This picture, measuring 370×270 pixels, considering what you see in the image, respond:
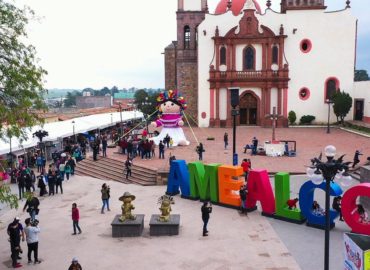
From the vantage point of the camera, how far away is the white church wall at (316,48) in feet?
136

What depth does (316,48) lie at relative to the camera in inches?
1645

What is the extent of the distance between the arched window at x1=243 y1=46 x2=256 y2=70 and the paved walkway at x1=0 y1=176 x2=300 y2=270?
90.5 ft

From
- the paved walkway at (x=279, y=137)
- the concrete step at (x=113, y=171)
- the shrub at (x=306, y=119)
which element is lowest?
the concrete step at (x=113, y=171)

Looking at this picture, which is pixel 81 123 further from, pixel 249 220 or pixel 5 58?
pixel 5 58

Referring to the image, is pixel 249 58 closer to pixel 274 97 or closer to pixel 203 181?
pixel 274 97

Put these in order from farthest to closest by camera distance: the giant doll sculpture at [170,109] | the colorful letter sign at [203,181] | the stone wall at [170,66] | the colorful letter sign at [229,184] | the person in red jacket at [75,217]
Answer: the stone wall at [170,66], the giant doll sculpture at [170,109], the colorful letter sign at [203,181], the colorful letter sign at [229,184], the person in red jacket at [75,217]

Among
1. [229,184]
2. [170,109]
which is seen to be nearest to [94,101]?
[170,109]

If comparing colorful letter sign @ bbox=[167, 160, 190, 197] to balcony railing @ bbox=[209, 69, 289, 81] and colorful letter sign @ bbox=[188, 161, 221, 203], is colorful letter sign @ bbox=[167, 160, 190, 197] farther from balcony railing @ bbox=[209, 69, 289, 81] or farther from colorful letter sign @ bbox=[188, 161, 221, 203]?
balcony railing @ bbox=[209, 69, 289, 81]

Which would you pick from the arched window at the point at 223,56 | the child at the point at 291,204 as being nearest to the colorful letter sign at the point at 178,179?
the child at the point at 291,204

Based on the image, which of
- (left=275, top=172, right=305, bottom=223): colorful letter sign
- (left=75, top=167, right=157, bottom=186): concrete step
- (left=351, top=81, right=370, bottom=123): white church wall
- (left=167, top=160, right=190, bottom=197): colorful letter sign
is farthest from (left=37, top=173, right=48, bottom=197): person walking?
(left=351, top=81, right=370, bottom=123): white church wall

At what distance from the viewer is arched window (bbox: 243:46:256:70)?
4178 cm

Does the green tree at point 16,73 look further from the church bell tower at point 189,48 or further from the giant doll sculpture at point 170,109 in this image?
the church bell tower at point 189,48

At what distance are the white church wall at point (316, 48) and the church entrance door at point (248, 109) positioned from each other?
3674mm

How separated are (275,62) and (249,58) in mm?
2655
